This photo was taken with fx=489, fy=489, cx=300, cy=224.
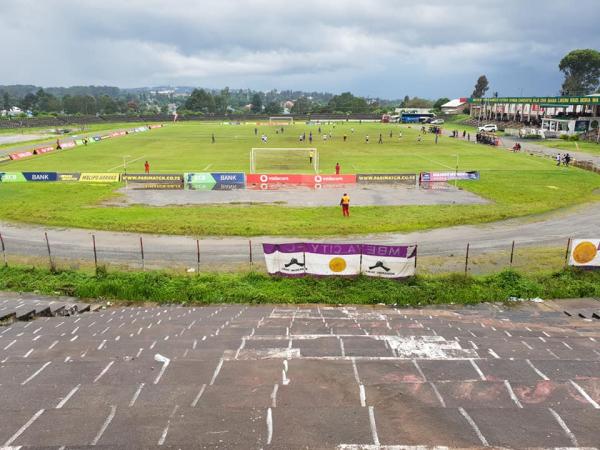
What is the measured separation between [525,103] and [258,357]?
359ft

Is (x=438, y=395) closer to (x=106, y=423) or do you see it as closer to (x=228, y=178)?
(x=106, y=423)

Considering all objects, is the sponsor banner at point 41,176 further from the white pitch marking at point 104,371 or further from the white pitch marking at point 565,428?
the white pitch marking at point 565,428

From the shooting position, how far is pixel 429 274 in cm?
2150

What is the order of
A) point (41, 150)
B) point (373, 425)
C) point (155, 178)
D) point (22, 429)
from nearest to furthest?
point (22, 429), point (373, 425), point (155, 178), point (41, 150)

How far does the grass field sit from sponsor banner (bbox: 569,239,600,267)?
932 centimetres

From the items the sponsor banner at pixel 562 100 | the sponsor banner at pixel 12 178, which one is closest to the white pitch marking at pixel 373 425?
the sponsor banner at pixel 12 178

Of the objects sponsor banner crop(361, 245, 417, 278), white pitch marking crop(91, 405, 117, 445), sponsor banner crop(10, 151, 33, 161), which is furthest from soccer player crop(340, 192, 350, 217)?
sponsor banner crop(10, 151, 33, 161)

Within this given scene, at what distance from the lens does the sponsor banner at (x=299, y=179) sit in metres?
41.9

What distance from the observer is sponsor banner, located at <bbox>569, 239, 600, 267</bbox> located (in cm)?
2097

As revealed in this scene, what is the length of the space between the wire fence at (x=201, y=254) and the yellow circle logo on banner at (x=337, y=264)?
3.52 metres

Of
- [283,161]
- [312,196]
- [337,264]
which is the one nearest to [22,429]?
[337,264]

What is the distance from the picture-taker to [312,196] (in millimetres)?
38156

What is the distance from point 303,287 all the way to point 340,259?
6.32 feet

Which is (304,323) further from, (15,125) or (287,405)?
(15,125)
